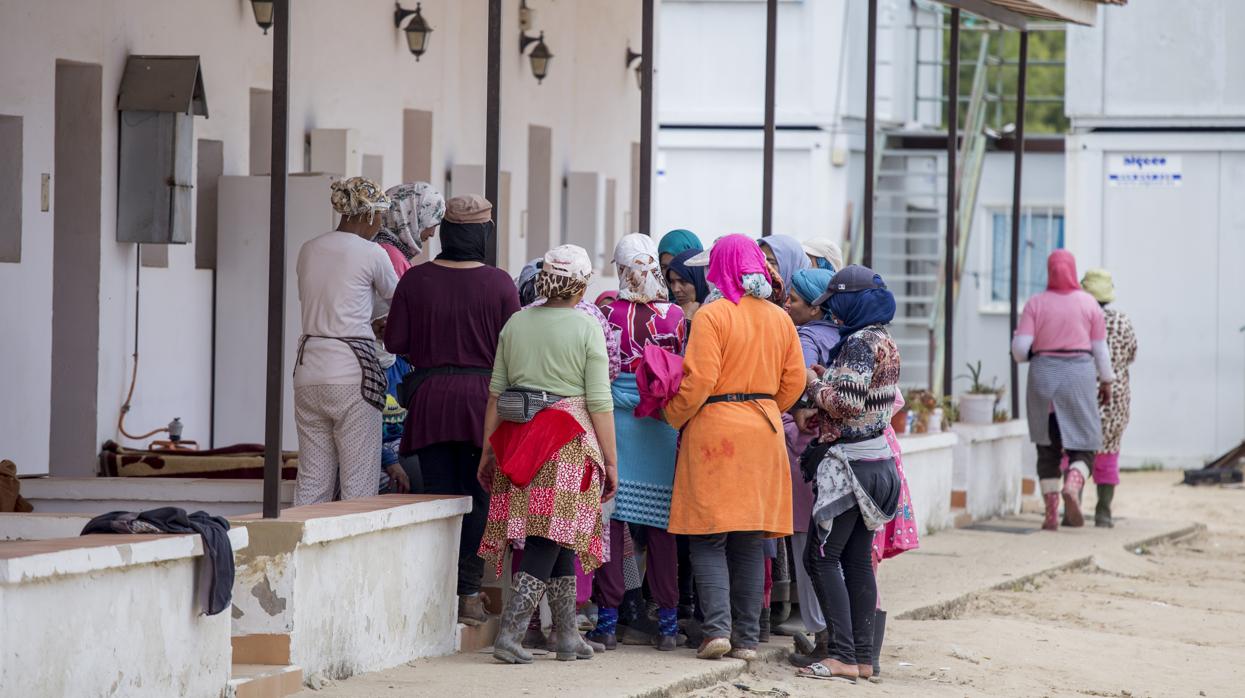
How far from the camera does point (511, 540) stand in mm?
6996

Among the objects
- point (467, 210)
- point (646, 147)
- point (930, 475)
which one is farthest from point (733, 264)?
point (930, 475)

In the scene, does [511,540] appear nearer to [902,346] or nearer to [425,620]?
[425,620]

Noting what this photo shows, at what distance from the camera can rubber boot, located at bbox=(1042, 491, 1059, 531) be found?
13.2 metres

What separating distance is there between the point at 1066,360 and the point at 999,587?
104 inches

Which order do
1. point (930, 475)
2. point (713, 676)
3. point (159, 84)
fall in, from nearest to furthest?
point (713, 676) → point (159, 84) → point (930, 475)

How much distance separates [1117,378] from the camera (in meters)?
13.1

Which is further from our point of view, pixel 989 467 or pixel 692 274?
pixel 989 467

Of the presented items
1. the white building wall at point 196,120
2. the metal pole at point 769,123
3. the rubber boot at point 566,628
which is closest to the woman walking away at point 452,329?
the rubber boot at point 566,628

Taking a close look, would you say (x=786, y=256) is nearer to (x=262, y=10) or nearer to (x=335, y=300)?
Answer: (x=335, y=300)

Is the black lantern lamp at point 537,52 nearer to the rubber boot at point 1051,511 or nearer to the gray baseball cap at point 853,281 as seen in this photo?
the rubber boot at point 1051,511

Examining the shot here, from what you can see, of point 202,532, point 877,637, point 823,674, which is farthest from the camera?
point 877,637

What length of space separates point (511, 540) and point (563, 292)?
3.09 feet

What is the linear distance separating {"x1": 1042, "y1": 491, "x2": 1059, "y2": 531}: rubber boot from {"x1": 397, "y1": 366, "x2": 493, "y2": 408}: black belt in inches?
275

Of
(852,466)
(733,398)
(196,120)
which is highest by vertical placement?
(196,120)
